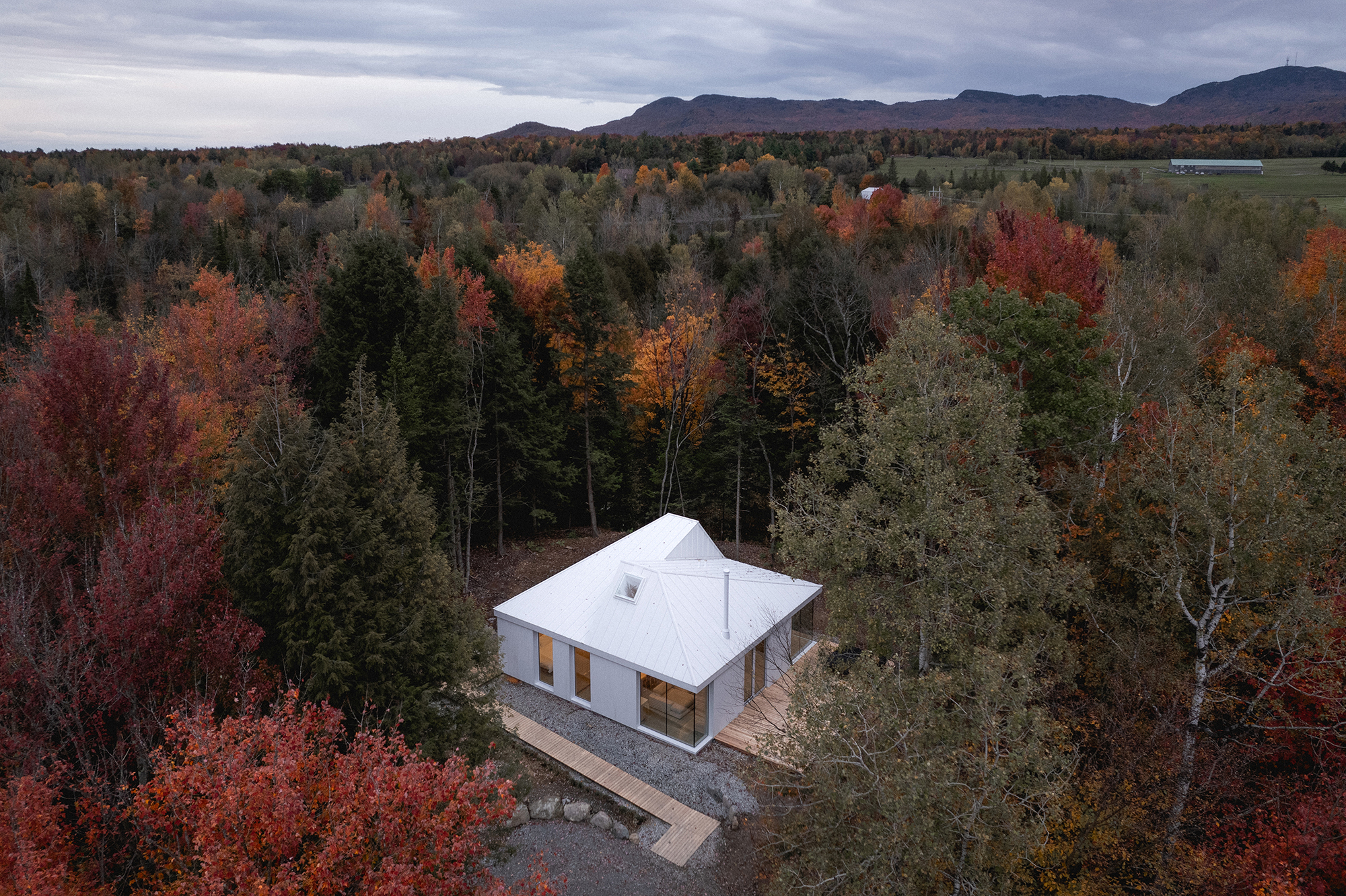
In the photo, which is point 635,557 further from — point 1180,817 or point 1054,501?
point 1180,817

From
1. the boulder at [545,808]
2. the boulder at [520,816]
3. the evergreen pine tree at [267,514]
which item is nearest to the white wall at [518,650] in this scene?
the boulder at [545,808]

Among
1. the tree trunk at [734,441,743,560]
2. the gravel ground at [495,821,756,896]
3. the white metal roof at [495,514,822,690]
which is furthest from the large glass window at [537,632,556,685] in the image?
the tree trunk at [734,441,743,560]

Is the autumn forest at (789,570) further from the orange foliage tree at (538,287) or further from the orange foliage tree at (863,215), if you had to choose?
the orange foliage tree at (863,215)

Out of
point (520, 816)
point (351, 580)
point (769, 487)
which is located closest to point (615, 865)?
point (520, 816)

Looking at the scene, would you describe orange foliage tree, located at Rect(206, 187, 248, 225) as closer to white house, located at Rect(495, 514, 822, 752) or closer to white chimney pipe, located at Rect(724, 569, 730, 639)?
white house, located at Rect(495, 514, 822, 752)

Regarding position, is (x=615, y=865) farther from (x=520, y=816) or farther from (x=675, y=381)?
(x=675, y=381)

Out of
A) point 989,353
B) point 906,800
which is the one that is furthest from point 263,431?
point 989,353

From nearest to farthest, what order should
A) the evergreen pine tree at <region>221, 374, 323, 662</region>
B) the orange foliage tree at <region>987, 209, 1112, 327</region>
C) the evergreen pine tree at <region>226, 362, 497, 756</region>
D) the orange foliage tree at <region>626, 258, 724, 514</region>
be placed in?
the evergreen pine tree at <region>226, 362, 497, 756</region> < the evergreen pine tree at <region>221, 374, 323, 662</region> < the orange foliage tree at <region>987, 209, 1112, 327</region> < the orange foliage tree at <region>626, 258, 724, 514</region>
